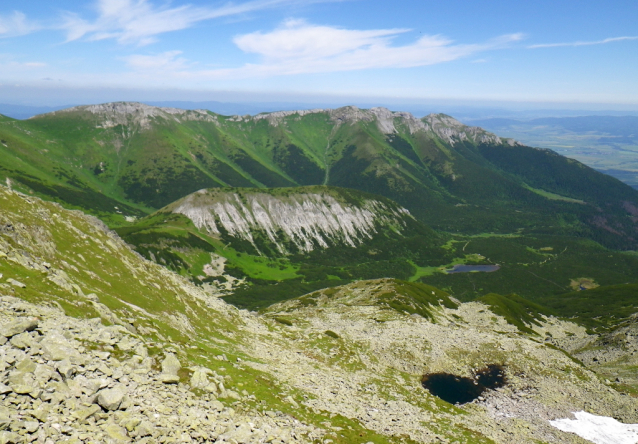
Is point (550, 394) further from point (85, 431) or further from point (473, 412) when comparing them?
point (85, 431)

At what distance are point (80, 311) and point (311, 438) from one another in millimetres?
25476

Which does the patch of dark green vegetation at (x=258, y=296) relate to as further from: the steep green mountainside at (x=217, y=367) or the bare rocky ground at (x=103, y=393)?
the bare rocky ground at (x=103, y=393)

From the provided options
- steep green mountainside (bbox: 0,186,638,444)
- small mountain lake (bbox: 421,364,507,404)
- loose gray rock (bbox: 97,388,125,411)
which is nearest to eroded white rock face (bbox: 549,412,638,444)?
steep green mountainside (bbox: 0,186,638,444)

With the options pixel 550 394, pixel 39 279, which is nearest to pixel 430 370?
pixel 550 394

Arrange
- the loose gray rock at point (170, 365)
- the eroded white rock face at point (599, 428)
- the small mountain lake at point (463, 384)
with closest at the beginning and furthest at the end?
the loose gray rock at point (170, 365) < the eroded white rock face at point (599, 428) < the small mountain lake at point (463, 384)

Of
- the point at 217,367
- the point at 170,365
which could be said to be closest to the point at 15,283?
the point at 170,365

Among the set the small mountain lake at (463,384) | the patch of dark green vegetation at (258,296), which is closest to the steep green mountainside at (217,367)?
the small mountain lake at (463,384)

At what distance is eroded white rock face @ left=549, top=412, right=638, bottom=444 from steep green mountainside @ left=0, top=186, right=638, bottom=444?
86.6 inches

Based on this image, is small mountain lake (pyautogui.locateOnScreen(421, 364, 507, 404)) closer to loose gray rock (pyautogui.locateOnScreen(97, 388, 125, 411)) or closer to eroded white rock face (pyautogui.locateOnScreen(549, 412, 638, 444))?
eroded white rock face (pyautogui.locateOnScreen(549, 412, 638, 444))

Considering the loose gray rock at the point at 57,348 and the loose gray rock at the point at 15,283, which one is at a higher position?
the loose gray rock at the point at 15,283

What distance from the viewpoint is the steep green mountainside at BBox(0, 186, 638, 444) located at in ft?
78.2

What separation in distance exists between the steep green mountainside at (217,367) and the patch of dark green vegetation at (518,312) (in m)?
29.2

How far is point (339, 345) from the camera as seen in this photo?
227ft

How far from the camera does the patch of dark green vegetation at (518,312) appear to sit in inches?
5167
